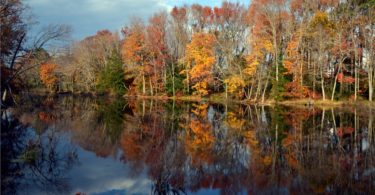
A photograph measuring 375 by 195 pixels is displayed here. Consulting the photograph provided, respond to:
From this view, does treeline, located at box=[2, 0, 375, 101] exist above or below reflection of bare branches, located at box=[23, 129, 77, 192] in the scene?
above

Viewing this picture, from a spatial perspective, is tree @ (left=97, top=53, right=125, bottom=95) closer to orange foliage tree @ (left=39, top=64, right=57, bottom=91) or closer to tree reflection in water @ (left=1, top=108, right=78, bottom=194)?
orange foliage tree @ (left=39, top=64, right=57, bottom=91)

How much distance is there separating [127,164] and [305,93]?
33.2 m

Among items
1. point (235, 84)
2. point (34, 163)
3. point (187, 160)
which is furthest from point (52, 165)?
point (235, 84)

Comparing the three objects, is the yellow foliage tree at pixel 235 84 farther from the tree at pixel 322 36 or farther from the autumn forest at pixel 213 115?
the tree at pixel 322 36

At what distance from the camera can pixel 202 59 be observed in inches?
1969

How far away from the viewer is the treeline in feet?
129

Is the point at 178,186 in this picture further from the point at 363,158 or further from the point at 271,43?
the point at 271,43

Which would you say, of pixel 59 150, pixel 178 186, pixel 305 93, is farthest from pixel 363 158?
pixel 305 93

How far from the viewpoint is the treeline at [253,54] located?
129 feet

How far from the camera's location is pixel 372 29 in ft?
122

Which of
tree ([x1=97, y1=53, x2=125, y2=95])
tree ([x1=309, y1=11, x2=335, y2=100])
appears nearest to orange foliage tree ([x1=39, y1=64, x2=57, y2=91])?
tree ([x1=97, y1=53, x2=125, y2=95])

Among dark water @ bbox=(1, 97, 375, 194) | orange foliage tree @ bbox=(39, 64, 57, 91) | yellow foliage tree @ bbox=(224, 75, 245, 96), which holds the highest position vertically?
orange foliage tree @ bbox=(39, 64, 57, 91)

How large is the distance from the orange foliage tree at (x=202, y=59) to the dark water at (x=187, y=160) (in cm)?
2898

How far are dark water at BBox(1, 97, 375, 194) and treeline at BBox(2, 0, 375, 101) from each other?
48.7ft
